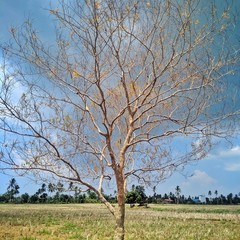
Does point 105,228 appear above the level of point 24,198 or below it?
below

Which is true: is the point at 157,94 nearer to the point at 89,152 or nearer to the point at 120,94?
the point at 120,94

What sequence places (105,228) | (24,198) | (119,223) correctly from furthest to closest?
(24,198)
(105,228)
(119,223)

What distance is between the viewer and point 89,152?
8.67 metres

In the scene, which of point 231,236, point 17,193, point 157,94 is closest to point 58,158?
point 157,94

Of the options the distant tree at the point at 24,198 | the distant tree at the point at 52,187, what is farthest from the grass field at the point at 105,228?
the distant tree at the point at 24,198

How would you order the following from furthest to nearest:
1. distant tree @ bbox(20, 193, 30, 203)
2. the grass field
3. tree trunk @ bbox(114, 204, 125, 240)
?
1. distant tree @ bbox(20, 193, 30, 203)
2. the grass field
3. tree trunk @ bbox(114, 204, 125, 240)

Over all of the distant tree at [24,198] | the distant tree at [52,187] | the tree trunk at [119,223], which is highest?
the distant tree at [24,198]

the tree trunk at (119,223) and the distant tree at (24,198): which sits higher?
the distant tree at (24,198)

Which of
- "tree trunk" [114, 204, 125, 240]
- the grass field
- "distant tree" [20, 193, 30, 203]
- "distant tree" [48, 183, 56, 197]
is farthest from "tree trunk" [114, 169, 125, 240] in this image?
"distant tree" [20, 193, 30, 203]

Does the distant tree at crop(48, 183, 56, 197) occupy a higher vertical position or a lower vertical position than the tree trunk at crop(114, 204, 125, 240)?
higher

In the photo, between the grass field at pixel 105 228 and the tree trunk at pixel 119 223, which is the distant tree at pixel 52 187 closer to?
the tree trunk at pixel 119 223

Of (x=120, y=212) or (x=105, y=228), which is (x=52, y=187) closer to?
(x=120, y=212)

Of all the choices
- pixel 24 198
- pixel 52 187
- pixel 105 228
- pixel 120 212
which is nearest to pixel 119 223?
pixel 120 212

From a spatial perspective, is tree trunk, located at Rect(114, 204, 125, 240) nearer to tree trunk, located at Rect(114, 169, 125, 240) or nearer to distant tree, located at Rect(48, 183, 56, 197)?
tree trunk, located at Rect(114, 169, 125, 240)
